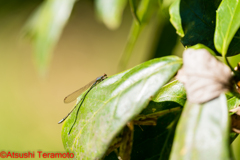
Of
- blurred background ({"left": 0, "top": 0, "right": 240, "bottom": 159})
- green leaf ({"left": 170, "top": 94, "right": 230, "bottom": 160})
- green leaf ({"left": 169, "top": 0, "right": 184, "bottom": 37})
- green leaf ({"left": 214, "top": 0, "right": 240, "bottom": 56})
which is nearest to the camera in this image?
green leaf ({"left": 170, "top": 94, "right": 230, "bottom": 160})

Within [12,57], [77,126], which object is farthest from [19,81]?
[77,126]

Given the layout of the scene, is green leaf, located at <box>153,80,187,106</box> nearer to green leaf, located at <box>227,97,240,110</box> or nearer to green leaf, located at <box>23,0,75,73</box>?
green leaf, located at <box>227,97,240,110</box>

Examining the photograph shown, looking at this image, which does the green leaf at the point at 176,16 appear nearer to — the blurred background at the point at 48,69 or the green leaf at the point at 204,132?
the green leaf at the point at 204,132

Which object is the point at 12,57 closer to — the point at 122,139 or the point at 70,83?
the point at 70,83

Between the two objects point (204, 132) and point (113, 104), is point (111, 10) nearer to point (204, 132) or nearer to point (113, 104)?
point (113, 104)

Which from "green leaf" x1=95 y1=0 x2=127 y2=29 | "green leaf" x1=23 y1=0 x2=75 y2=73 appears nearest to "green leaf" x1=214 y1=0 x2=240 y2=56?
"green leaf" x1=95 y1=0 x2=127 y2=29

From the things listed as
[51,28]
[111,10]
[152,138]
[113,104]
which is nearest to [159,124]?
[152,138]
